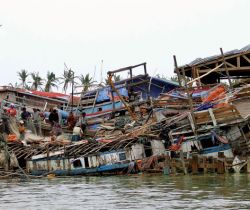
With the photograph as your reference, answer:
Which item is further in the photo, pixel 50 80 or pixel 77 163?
pixel 50 80

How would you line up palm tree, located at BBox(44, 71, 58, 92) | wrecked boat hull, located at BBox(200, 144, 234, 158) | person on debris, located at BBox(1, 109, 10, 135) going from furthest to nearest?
palm tree, located at BBox(44, 71, 58, 92) → person on debris, located at BBox(1, 109, 10, 135) → wrecked boat hull, located at BBox(200, 144, 234, 158)

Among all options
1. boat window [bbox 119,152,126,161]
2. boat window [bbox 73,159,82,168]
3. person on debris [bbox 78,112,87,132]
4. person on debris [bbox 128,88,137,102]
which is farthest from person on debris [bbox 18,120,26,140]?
boat window [bbox 119,152,126,161]

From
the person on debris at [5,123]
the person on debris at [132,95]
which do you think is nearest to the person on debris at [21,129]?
the person on debris at [5,123]

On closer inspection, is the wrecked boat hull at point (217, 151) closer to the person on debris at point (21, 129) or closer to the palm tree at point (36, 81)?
the person on debris at point (21, 129)

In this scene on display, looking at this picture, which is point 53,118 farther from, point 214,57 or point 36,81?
point 36,81

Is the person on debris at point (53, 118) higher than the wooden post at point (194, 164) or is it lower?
higher

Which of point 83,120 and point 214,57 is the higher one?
point 214,57

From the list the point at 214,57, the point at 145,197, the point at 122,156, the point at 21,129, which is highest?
the point at 214,57

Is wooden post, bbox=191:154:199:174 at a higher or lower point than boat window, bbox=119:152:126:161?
lower

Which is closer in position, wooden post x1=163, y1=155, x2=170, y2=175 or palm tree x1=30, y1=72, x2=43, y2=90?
wooden post x1=163, y1=155, x2=170, y2=175

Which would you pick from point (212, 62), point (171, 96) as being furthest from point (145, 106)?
point (212, 62)

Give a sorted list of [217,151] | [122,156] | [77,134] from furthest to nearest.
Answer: [77,134]
[122,156]
[217,151]

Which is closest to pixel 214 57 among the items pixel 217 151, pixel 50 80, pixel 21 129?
pixel 217 151

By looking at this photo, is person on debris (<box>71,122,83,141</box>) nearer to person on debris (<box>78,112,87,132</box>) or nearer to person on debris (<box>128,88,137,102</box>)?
person on debris (<box>78,112,87,132</box>)
